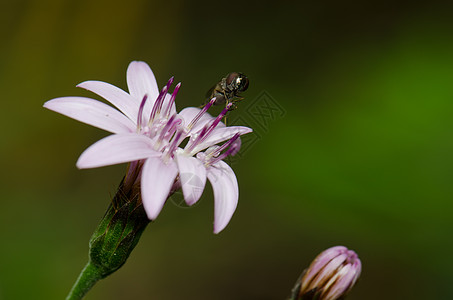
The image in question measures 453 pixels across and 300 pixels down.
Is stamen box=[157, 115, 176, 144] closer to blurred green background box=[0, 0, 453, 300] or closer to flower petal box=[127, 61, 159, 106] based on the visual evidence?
flower petal box=[127, 61, 159, 106]

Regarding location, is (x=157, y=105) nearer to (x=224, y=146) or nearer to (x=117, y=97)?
(x=117, y=97)

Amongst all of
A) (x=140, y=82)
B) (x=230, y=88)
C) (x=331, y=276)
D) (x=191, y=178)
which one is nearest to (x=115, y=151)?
(x=191, y=178)

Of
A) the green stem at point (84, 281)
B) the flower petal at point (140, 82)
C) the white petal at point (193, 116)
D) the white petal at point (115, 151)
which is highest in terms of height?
the flower petal at point (140, 82)

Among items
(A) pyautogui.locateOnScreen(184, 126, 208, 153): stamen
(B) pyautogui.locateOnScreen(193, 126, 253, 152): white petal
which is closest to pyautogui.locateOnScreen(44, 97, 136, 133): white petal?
(A) pyautogui.locateOnScreen(184, 126, 208, 153): stamen

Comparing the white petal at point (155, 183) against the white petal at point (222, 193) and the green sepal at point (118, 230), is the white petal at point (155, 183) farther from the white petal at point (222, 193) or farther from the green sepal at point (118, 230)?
the green sepal at point (118, 230)

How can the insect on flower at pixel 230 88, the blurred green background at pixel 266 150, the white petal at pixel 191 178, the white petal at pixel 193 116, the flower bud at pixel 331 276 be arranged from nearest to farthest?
1. the white petal at pixel 191 178
2. the white petal at pixel 193 116
3. the flower bud at pixel 331 276
4. the insect on flower at pixel 230 88
5. the blurred green background at pixel 266 150

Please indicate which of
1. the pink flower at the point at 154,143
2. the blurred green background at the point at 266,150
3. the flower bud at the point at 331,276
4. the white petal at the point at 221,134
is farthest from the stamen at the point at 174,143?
the blurred green background at the point at 266,150

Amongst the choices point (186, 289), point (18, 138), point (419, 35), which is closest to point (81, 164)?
point (186, 289)

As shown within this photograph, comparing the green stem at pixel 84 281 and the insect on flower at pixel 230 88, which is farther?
the insect on flower at pixel 230 88
